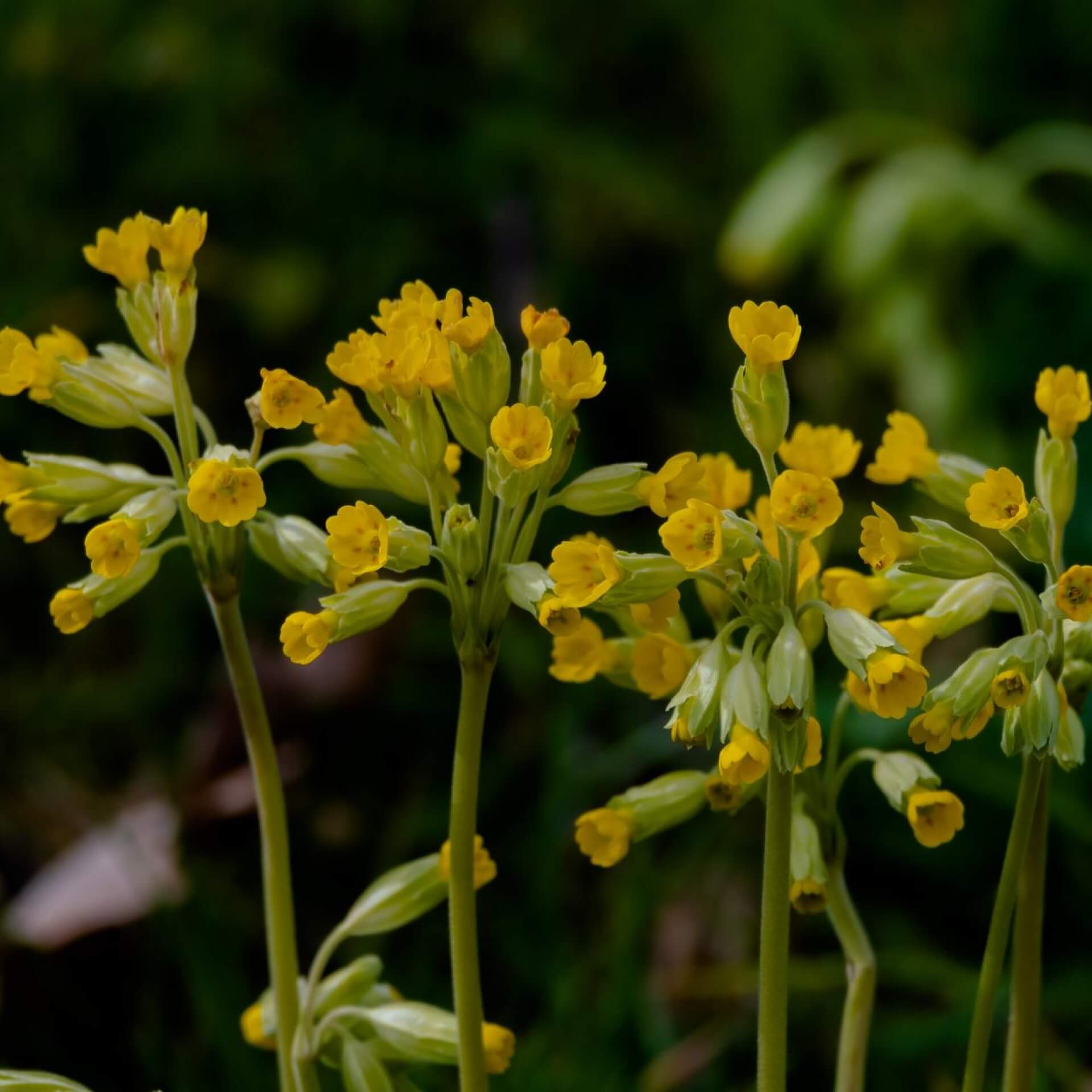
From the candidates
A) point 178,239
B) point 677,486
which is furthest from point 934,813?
point 178,239

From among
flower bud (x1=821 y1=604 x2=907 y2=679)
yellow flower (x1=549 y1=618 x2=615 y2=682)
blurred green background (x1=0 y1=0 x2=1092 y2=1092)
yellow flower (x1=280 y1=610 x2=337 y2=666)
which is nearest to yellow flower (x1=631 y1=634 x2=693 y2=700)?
yellow flower (x1=549 y1=618 x2=615 y2=682)

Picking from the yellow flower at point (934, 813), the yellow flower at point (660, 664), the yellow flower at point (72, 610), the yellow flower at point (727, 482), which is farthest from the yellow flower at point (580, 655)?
the yellow flower at point (72, 610)

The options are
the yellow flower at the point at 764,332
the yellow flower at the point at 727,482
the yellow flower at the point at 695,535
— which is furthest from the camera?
the yellow flower at the point at 727,482

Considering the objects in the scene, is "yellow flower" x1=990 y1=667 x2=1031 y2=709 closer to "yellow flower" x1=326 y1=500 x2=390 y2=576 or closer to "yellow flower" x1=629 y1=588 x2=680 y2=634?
"yellow flower" x1=629 y1=588 x2=680 y2=634

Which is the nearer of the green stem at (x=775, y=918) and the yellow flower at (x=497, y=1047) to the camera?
the green stem at (x=775, y=918)

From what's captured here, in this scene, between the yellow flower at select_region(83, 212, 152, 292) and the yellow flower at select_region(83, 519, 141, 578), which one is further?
the yellow flower at select_region(83, 212, 152, 292)

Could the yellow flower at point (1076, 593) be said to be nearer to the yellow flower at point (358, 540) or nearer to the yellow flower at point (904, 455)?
the yellow flower at point (904, 455)
